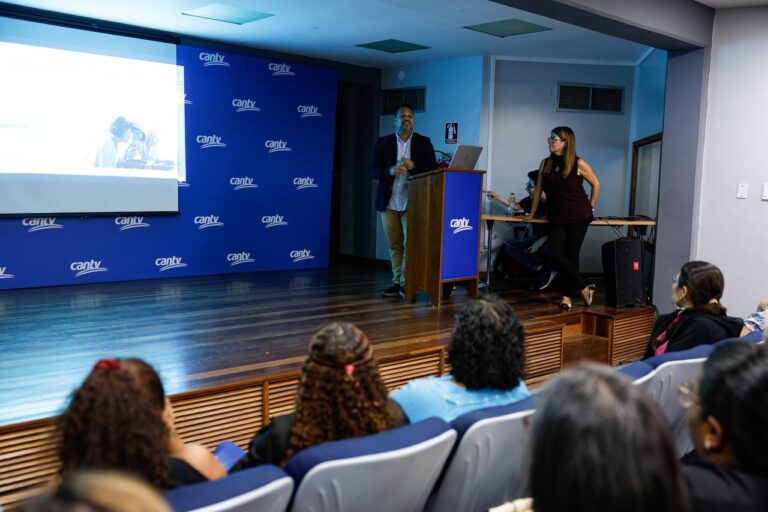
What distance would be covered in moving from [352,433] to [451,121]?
23.4ft

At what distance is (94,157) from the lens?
684cm

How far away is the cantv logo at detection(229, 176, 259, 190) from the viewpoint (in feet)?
25.6

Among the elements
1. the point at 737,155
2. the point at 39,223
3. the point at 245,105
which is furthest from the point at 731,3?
the point at 39,223

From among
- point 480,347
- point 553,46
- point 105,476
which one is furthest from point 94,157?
point 105,476

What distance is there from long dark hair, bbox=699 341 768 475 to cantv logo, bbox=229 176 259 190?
6.98m

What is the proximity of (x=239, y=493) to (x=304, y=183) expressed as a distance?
7.32m

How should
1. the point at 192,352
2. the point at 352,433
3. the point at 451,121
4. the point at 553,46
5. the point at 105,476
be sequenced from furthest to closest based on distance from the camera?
the point at 451,121 → the point at 553,46 → the point at 192,352 → the point at 352,433 → the point at 105,476

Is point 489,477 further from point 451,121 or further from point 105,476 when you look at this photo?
point 451,121

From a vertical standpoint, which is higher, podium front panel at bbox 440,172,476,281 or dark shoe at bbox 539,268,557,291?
podium front panel at bbox 440,172,476,281

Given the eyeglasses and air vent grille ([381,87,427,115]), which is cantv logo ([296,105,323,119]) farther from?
the eyeglasses

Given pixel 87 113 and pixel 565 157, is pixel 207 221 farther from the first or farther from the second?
pixel 565 157

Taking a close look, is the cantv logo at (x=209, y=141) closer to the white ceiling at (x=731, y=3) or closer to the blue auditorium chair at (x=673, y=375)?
the white ceiling at (x=731, y=3)

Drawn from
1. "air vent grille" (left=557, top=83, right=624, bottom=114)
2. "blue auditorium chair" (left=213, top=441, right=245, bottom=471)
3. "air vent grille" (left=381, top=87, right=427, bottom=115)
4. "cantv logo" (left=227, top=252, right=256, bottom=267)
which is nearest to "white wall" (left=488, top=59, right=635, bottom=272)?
"air vent grille" (left=557, top=83, right=624, bottom=114)

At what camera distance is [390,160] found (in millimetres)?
5832
